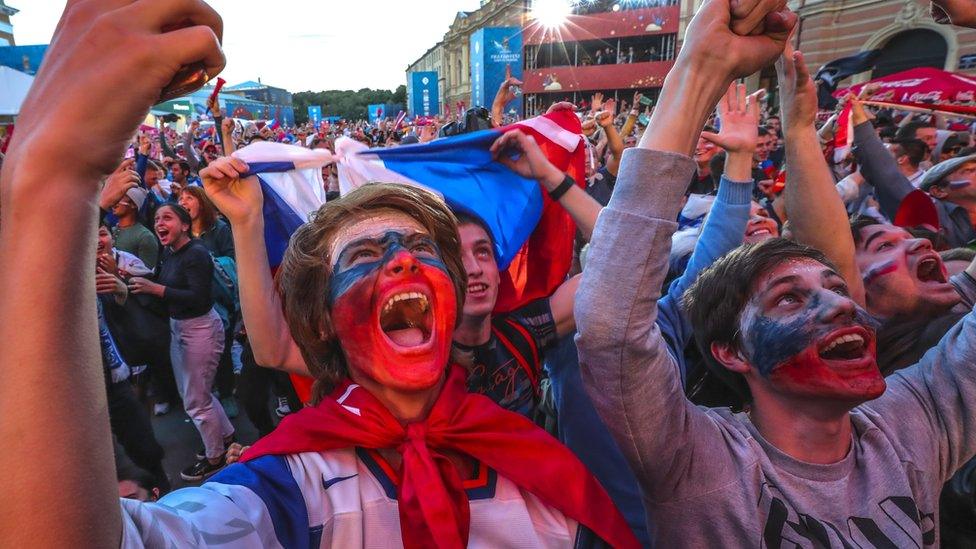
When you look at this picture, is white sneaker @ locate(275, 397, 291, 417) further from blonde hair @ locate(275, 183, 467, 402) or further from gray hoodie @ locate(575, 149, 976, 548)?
gray hoodie @ locate(575, 149, 976, 548)

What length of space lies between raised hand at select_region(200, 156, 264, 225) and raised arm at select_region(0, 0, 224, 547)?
4.22ft

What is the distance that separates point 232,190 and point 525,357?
126 centimetres

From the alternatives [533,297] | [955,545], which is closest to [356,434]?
[533,297]

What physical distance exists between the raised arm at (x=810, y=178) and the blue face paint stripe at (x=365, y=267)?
1427mm

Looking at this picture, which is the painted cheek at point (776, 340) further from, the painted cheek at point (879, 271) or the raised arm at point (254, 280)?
the raised arm at point (254, 280)

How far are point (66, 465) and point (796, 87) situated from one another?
2.28 m

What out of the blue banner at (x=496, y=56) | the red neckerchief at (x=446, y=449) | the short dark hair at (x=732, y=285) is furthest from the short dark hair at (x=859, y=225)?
the blue banner at (x=496, y=56)

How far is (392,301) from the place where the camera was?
142 centimetres

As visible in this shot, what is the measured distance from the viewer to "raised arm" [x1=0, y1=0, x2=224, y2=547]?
1.94 ft

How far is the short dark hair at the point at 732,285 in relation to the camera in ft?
5.03

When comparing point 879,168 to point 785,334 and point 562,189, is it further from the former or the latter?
point 785,334

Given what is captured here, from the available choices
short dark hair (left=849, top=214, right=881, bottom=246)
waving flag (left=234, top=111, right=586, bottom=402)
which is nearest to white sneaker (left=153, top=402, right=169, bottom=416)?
waving flag (left=234, top=111, right=586, bottom=402)

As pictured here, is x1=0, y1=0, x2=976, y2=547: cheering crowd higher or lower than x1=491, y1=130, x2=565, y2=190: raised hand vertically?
lower

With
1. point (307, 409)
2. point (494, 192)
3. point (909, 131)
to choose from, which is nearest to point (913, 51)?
point (909, 131)
